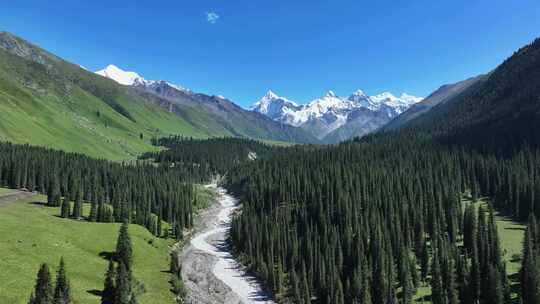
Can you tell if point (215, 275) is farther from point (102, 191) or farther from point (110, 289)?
point (102, 191)

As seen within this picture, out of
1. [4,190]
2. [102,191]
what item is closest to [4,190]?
[4,190]

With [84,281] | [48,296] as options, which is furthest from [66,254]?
[48,296]

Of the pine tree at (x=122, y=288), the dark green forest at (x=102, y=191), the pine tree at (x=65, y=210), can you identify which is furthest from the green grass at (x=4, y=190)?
the pine tree at (x=122, y=288)

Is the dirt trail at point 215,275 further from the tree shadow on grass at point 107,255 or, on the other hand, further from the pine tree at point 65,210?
the pine tree at point 65,210

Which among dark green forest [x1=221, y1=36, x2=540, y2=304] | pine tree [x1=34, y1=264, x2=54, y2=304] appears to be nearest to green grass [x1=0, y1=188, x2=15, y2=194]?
dark green forest [x1=221, y1=36, x2=540, y2=304]

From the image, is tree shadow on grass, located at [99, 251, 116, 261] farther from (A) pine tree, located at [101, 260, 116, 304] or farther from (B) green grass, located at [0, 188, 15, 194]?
(B) green grass, located at [0, 188, 15, 194]
